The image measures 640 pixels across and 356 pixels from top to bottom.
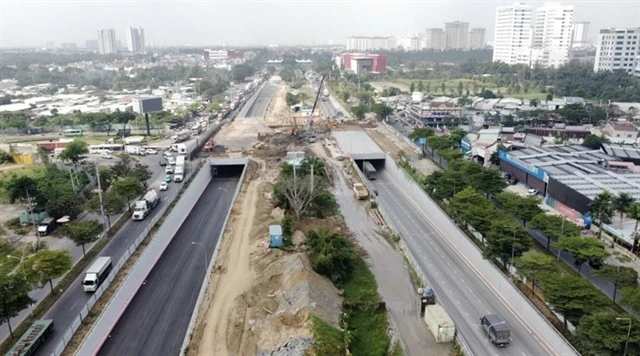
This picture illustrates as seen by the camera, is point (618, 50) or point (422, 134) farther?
point (618, 50)

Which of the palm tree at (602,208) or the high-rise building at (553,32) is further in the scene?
the high-rise building at (553,32)

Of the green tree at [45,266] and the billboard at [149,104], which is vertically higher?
the billboard at [149,104]

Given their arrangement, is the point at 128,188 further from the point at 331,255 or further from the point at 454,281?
the point at 454,281

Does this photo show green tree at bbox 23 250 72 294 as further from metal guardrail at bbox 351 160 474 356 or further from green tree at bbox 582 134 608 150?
green tree at bbox 582 134 608 150

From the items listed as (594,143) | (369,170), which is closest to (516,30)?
(594,143)

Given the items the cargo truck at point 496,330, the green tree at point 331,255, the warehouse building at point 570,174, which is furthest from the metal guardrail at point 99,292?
the warehouse building at point 570,174

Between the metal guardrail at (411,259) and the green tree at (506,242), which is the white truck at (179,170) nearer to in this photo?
the metal guardrail at (411,259)

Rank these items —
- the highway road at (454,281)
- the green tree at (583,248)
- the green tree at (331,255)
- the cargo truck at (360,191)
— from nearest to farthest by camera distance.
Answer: the highway road at (454,281)
the green tree at (583,248)
the green tree at (331,255)
the cargo truck at (360,191)

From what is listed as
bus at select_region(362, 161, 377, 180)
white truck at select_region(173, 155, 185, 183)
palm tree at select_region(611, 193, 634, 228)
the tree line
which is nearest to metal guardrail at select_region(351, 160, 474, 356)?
bus at select_region(362, 161, 377, 180)
